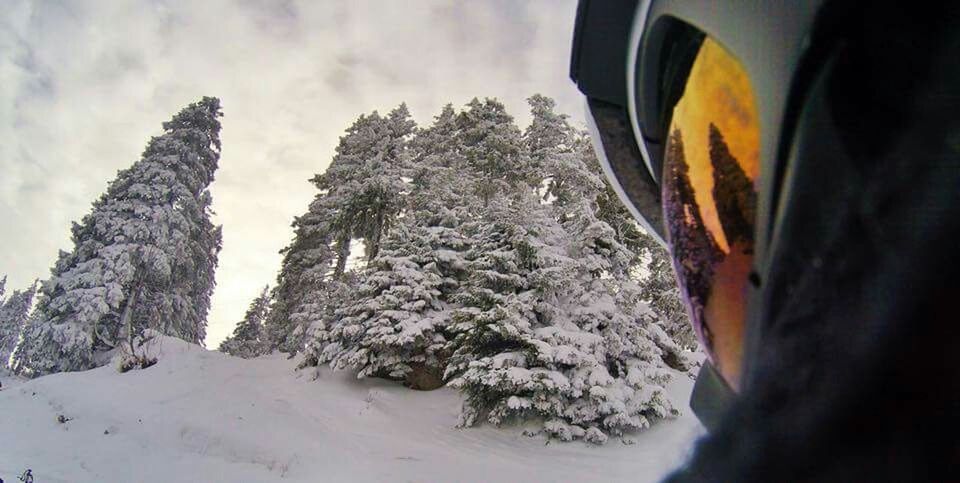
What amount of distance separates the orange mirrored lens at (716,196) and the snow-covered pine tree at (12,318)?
84197mm

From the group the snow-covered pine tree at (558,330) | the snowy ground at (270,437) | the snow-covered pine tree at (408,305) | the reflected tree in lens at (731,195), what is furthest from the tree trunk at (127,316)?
the reflected tree in lens at (731,195)

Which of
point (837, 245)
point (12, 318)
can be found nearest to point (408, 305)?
point (837, 245)

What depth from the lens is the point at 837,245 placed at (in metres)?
0.43

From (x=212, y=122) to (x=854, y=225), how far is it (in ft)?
103

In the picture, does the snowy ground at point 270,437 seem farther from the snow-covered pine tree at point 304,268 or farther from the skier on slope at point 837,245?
the snow-covered pine tree at point 304,268

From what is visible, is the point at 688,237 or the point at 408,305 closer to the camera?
the point at 688,237

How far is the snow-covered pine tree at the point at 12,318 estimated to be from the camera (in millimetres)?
63312

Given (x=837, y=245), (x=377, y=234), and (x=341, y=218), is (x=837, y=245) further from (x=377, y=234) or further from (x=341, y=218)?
(x=341, y=218)

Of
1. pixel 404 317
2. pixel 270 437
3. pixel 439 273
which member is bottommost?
pixel 270 437

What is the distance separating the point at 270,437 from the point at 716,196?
9.65 meters

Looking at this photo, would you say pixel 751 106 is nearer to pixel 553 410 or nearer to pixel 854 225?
pixel 854 225

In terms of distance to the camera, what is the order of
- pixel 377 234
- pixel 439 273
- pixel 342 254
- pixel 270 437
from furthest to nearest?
pixel 342 254 < pixel 377 234 < pixel 439 273 < pixel 270 437

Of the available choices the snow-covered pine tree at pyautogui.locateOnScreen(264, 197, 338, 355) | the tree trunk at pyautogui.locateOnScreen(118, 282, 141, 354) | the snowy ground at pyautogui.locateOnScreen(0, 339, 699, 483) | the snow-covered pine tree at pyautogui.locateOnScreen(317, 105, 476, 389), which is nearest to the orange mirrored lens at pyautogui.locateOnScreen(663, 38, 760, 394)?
the snowy ground at pyautogui.locateOnScreen(0, 339, 699, 483)

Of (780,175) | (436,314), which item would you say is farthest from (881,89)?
(436,314)
